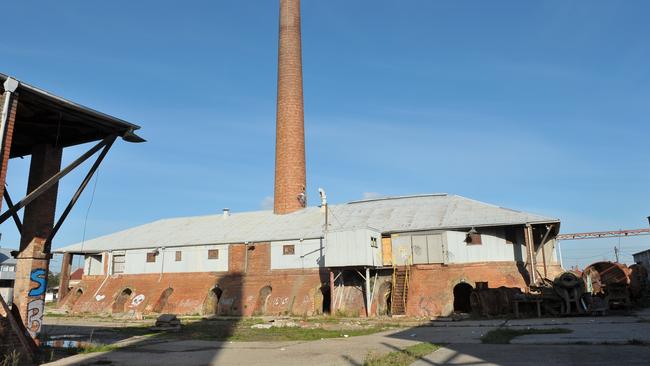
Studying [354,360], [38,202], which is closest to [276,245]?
Answer: [38,202]

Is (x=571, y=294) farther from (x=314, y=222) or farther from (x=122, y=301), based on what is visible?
(x=122, y=301)

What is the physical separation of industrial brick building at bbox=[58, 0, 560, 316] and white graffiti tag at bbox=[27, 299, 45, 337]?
14151mm

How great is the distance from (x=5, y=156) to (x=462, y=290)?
72.7ft

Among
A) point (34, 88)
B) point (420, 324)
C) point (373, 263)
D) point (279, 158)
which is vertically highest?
point (279, 158)

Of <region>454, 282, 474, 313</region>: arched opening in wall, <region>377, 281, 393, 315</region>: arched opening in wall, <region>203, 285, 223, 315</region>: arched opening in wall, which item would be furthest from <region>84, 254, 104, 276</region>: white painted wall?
<region>454, 282, 474, 313</region>: arched opening in wall

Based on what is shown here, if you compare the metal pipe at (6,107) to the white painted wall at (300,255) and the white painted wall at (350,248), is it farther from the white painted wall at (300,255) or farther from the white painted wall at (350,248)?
the white painted wall at (300,255)

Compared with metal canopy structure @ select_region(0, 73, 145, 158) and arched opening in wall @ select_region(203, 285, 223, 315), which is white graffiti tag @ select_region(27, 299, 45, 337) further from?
arched opening in wall @ select_region(203, 285, 223, 315)

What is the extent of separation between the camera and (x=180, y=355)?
11.7m

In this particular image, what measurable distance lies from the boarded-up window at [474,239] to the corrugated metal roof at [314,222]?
0.64m

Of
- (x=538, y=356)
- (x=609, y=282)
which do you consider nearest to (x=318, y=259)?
(x=609, y=282)

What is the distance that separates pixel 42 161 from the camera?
42.7 feet

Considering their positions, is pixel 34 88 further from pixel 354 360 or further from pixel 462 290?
pixel 462 290

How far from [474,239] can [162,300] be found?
1959 centimetres

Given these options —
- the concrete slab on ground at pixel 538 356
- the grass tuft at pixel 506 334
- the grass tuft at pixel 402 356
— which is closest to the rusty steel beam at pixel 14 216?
the grass tuft at pixel 402 356
